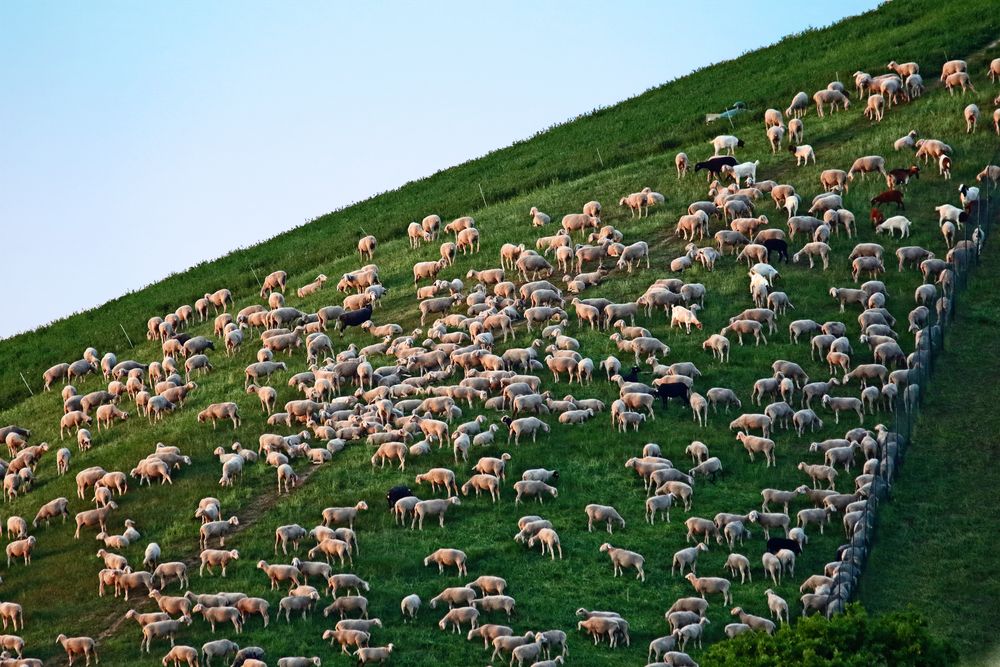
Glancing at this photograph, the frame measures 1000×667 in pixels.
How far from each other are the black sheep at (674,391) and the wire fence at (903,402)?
5753 mm

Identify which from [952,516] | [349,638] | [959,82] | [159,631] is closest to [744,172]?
[959,82]

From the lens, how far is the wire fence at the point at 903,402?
39.9m

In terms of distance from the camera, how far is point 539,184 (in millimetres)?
76188

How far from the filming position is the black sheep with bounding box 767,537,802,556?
40656 millimetres

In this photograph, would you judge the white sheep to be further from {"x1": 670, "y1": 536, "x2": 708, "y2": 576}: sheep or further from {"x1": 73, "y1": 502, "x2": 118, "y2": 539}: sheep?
{"x1": 73, "y1": 502, "x2": 118, "y2": 539}: sheep

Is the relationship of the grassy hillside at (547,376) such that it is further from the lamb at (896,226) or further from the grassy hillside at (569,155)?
the lamb at (896,226)

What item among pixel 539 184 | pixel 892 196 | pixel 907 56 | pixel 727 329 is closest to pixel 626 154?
pixel 539 184

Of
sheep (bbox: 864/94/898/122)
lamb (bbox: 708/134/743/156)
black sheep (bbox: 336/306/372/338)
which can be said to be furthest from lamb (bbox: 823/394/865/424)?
sheep (bbox: 864/94/898/122)

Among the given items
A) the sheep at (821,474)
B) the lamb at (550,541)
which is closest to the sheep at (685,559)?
the lamb at (550,541)

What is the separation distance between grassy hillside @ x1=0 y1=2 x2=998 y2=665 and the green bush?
4.64 metres

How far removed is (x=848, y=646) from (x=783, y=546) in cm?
790

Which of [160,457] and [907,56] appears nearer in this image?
[160,457]

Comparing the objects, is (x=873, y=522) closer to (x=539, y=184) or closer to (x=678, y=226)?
(x=678, y=226)

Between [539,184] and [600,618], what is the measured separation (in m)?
40.3
